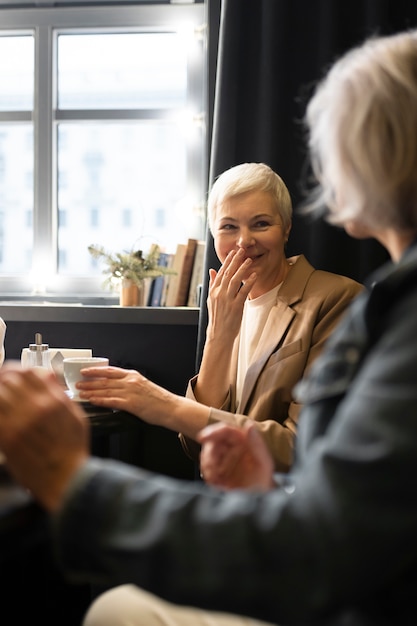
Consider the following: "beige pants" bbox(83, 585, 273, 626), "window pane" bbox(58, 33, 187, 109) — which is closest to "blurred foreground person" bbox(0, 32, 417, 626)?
"beige pants" bbox(83, 585, 273, 626)

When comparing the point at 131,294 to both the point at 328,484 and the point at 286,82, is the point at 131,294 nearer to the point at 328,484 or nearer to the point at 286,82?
the point at 286,82

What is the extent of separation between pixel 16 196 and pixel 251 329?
59.7 inches

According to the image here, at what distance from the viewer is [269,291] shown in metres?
1.96

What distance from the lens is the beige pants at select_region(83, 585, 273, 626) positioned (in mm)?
1077

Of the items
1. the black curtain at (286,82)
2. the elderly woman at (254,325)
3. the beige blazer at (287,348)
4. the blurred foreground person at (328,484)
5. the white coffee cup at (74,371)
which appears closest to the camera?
the blurred foreground person at (328,484)

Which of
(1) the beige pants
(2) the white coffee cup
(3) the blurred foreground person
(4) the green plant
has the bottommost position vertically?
(1) the beige pants

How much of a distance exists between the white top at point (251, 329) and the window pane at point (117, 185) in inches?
41.6

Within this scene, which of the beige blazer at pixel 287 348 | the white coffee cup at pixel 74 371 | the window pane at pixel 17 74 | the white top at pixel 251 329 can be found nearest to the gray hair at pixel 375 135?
the white coffee cup at pixel 74 371

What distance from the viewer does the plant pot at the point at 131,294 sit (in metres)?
2.60

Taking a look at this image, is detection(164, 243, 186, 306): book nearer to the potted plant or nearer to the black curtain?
the potted plant

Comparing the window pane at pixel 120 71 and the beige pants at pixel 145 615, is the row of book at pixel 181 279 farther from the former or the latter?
the beige pants at pixel 145 615

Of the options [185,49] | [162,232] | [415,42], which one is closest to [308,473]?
[415,42]

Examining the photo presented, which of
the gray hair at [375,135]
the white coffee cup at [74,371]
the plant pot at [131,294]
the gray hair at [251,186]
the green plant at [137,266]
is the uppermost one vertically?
the gray hair at [375,135]

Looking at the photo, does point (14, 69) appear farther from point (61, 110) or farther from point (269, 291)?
point (269, 291)
